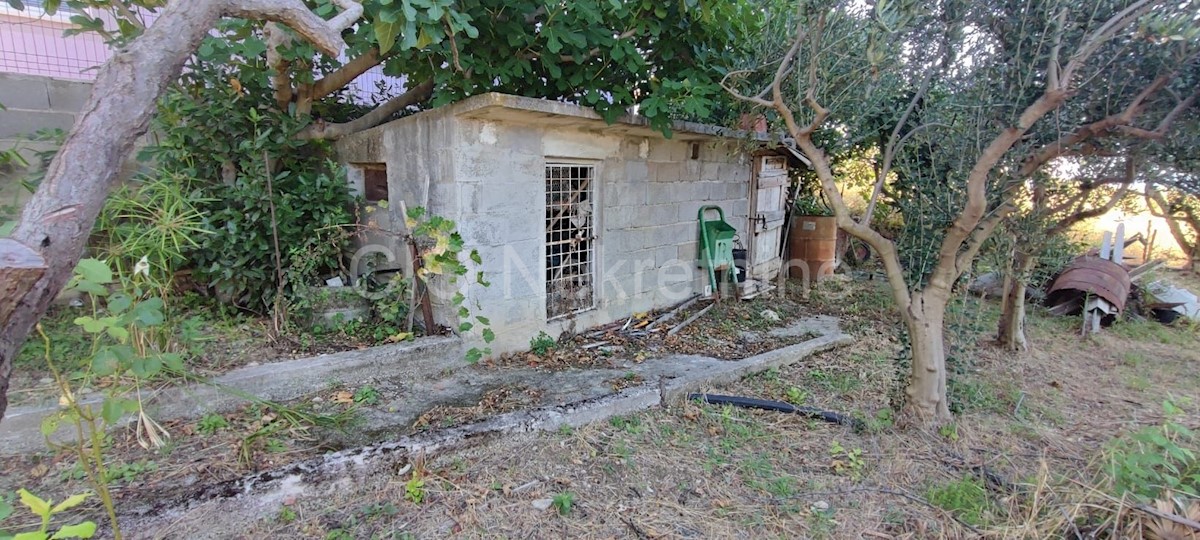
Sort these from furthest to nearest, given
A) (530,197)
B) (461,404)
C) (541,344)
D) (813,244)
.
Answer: (813,244) → (541,344) → (530,197) → (461,404)

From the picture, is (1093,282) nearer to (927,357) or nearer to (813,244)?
(813,244)

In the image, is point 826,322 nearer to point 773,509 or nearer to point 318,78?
point 773,509

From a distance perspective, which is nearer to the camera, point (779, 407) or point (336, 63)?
point (779, 407)

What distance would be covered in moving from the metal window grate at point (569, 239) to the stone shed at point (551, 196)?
0.01 m

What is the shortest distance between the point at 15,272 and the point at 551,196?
3.79 meters

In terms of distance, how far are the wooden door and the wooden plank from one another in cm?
691

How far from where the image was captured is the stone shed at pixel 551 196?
4238 mm

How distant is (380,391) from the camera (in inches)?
150

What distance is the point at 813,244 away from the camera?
8609mm

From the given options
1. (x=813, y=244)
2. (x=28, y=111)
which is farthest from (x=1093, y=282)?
(x=28, y=111)


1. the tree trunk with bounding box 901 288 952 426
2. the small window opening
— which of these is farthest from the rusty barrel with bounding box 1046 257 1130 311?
the small window opening

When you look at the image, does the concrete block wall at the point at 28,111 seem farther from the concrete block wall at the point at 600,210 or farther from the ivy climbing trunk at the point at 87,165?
the ivy climbing trunk at the point at 87,165

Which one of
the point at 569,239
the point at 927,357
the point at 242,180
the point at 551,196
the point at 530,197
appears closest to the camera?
the point at 927,357

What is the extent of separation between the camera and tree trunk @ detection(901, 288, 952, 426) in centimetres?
347
